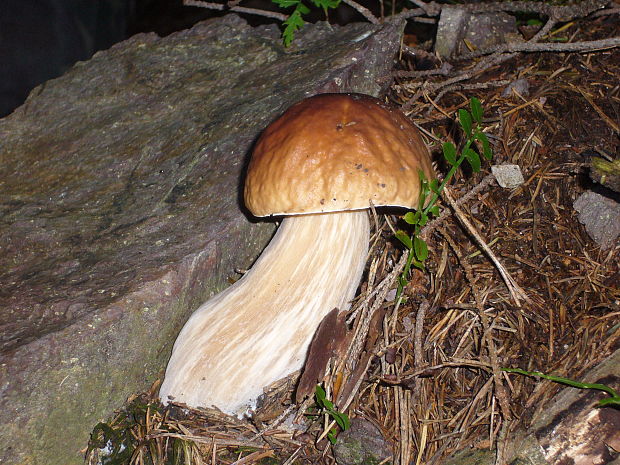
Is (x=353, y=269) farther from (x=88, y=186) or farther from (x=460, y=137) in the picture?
(x=88, y=186)

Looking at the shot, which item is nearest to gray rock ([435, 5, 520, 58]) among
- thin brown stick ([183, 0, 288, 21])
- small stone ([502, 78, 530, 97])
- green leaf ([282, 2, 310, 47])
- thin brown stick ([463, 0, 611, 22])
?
thin brown stick ([463, 0, 611, 22])

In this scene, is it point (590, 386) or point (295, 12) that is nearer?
point (590, 386)

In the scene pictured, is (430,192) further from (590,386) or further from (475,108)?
(590,386)

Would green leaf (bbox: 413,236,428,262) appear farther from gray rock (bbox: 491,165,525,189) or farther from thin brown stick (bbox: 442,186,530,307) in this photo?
gray rock (bbox: 491,165,525,189)

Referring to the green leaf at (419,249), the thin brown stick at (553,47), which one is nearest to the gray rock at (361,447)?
the green leaf at (419,249)

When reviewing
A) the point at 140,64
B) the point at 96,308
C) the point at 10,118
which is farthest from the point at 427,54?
the point at 10,118

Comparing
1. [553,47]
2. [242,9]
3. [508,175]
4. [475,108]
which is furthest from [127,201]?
[553,47]
